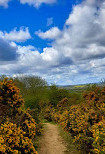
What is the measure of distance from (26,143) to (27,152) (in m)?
0.40

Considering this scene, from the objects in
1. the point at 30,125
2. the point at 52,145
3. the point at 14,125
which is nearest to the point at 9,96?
the point at 30,125

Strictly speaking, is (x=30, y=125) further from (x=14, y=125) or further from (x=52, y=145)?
(x=52, y=145)

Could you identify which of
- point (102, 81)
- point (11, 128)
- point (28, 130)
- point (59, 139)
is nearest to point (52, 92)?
point (102, 81)

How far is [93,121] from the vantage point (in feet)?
24.3

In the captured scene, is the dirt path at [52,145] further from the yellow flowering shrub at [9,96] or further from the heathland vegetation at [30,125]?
the yellow flowering shrub at [9,96]

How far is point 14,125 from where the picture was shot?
19.1 ft

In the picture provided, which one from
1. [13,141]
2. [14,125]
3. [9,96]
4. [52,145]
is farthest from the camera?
[52,145]

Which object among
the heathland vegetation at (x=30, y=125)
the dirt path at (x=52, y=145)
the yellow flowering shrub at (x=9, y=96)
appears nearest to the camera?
the heathland vegetation at (x=30, y=125)

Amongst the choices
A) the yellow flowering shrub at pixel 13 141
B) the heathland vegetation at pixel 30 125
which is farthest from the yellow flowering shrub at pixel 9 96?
the yellow flowering shrub at pixel 13 141

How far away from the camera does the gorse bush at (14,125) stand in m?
5.29

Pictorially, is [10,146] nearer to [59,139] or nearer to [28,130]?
[28,130]

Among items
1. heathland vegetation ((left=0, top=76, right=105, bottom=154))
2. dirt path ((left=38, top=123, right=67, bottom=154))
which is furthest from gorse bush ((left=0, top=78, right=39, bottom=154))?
dirt path ((left=38, top=123, right=67, bottom=154))

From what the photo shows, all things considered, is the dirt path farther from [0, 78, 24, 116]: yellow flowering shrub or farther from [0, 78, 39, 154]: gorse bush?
[0, 78, 24, 116]: yellow flowering shrub

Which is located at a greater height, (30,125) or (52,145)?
(30,125)
